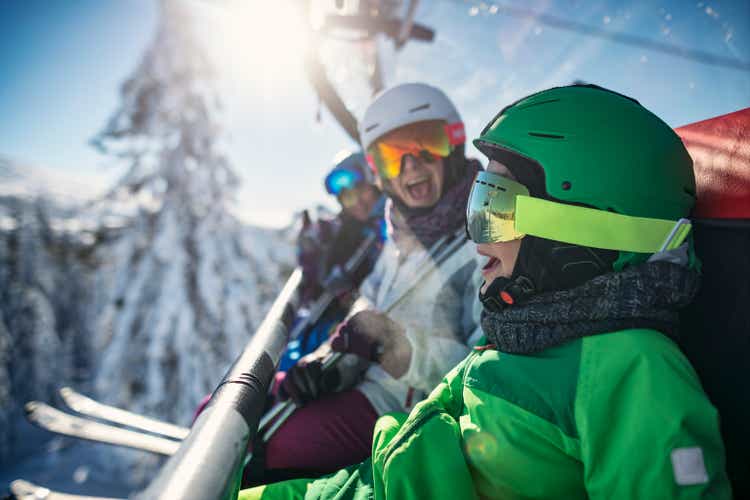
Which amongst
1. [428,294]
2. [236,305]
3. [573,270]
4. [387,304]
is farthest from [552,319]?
[236,305]

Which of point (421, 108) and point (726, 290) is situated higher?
point (421, 108)

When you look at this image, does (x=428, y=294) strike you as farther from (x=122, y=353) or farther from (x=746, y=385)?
(x=122, y=353)

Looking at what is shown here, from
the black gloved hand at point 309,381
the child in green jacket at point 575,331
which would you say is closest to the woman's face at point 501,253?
the child in green jacket at point 575,331

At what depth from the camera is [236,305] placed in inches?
340

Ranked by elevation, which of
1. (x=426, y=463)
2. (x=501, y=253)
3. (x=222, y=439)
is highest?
(x=501, y=253)

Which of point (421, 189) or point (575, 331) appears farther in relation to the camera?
point (421, 189)

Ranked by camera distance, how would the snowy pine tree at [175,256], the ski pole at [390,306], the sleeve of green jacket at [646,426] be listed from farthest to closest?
the snowy pine tree at [175,256]
the ski pole at [390,306]
the sleeve of green jacket at [646,426]

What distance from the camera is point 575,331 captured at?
101 centimetres

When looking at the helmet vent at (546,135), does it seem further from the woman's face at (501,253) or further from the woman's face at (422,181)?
the woman's face at (422,181)

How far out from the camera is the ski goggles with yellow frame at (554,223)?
1.07m

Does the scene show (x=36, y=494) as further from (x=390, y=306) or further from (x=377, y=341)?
(x=390, y=306)

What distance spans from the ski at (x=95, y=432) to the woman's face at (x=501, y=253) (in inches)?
135

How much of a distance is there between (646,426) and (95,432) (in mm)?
4908

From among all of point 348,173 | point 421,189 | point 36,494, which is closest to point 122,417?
point 36,494
